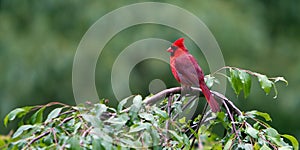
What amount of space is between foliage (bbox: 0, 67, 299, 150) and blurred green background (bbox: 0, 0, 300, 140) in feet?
9.79

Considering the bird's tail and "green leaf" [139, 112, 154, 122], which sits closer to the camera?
"green leaf" [139, 112, 154, 122]

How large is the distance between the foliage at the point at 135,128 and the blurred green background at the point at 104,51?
2985mm

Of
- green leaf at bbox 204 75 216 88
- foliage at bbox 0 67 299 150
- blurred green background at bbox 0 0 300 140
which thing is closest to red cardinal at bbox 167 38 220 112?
green leaf at bbox 204 75 216 88

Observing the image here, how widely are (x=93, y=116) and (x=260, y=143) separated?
426mm

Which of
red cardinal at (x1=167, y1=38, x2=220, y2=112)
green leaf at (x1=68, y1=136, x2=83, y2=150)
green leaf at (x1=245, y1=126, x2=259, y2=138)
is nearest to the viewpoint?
green leaf at (x1=68, y1=136, x2=83, y2=150)

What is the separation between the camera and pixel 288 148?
4.33 ft

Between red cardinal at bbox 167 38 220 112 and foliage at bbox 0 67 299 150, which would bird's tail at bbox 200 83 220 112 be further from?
red cardinal at bbox 167 38 220 112

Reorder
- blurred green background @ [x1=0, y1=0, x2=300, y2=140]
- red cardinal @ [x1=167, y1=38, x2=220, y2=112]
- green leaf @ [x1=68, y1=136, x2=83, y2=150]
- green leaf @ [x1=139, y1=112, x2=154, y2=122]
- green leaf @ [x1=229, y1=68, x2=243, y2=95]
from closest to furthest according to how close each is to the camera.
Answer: green leaf @ [x1=68, y1=136, x2=83, y2=150]
green leaf @ [x1=139, y1=112, x2=154, y2=122]
green leaf @ [x1=229, y1=68, x2=243, y2=95]
red cardinal @ [x1=167, y1=38, x2=220, y2=112]
blurred green background @ [x1=0, y1=0, x2=300, y2=140]

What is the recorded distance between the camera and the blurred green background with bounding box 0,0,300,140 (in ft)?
15.2

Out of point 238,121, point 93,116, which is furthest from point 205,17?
point 93,116

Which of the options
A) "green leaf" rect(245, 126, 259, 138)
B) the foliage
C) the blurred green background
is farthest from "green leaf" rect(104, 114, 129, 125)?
the blurred green background

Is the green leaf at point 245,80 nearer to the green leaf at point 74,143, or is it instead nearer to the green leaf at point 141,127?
the green leaf at point 141,127

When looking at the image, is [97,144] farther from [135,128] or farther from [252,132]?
[252,132]

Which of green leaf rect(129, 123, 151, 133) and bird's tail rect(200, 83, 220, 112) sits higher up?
green leaf rect(129, 123, 151, 133)
